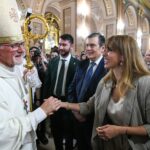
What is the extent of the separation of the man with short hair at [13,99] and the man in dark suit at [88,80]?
1.01 metres

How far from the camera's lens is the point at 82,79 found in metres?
3.01

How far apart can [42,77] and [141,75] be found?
→ 10.4 ft

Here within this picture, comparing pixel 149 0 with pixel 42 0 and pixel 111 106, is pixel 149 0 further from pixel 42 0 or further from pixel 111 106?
pixel 111 106

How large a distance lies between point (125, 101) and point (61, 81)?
189 cm

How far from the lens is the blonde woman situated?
184cm

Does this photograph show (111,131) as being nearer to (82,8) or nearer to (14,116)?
(14,116)

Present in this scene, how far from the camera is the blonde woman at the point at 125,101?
72.4 inches

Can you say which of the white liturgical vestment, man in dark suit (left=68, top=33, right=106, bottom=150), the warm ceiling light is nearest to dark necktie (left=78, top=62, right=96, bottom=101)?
man in dark suit (left=68, top=33, right=106, bottom=150)

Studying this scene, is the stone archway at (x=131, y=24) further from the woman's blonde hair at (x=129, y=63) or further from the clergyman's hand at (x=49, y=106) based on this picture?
the clergyman's hand at (x=49, y=106)

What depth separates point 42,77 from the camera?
4.87 meters

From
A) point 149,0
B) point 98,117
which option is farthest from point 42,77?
point 149,0

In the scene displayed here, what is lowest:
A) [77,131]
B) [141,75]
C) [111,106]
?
[77,131]

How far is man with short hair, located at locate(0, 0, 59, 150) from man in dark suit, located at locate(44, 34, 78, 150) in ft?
5.58

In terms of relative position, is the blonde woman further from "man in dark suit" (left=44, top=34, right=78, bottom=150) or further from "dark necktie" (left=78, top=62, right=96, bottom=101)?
"man in dark suit" (left=44, top=34, right=78, bottom=150)
